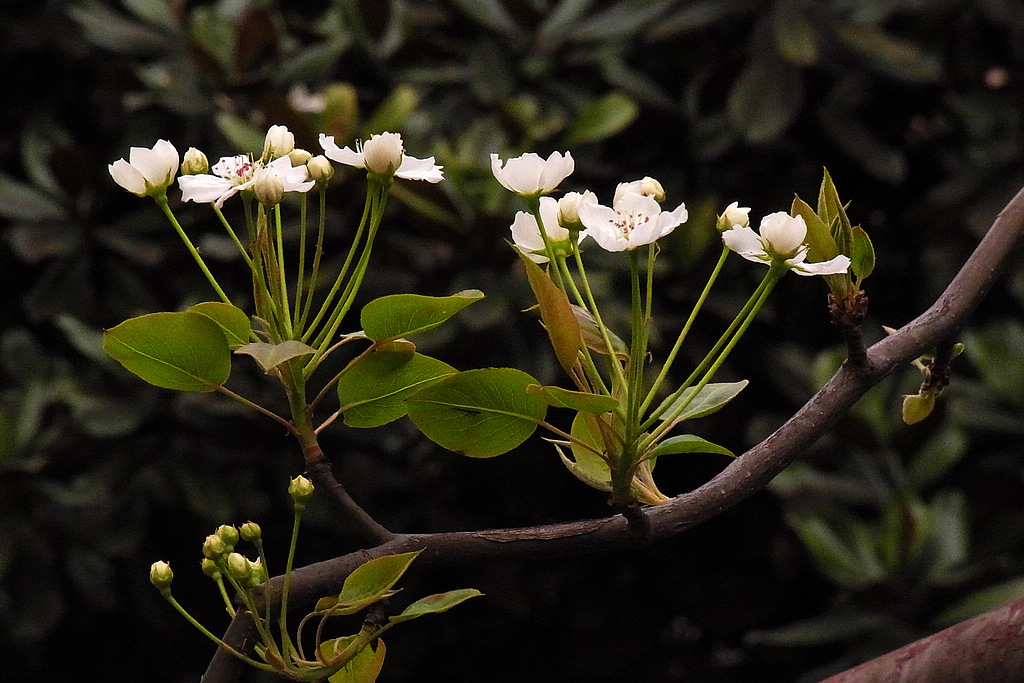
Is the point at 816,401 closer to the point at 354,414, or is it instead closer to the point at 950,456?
the point at 354,414

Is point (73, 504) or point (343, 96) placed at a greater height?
point (343, 96)

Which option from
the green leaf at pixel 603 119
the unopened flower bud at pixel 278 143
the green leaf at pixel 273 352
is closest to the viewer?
the green leaf at pixel 273 352

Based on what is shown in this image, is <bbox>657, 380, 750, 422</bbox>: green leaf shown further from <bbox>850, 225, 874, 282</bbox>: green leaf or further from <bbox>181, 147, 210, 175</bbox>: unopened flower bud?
<bbox>181, 147, 210, 175</bbox>: unopened flower bud

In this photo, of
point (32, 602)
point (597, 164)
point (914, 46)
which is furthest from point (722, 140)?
point (32, 602)

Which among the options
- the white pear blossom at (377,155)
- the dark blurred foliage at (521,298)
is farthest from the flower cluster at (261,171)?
the dark blurred foliage at (521,298)

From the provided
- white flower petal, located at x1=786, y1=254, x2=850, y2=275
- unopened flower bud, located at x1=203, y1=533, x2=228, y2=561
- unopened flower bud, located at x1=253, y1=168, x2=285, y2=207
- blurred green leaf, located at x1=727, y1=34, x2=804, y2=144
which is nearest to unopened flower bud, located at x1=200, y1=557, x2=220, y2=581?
unopened flower bud, located at x1=203, y1=533, x2=228, y2=561

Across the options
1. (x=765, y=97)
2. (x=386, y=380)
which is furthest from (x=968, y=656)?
(x=765, y=97)

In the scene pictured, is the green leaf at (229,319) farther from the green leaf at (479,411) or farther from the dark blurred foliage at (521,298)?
the dark blurred foliage at (521,298)
